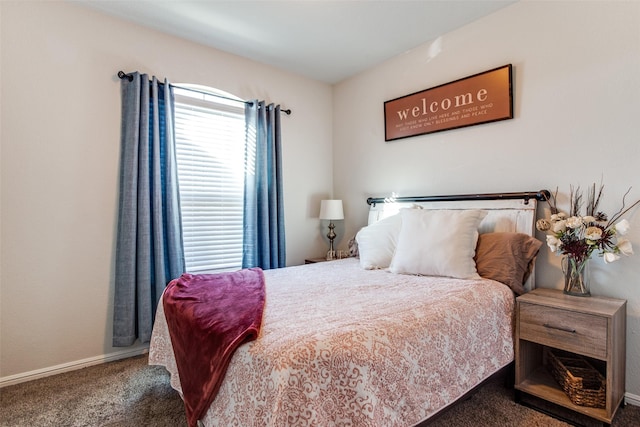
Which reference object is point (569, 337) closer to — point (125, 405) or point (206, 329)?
point (206, 329)

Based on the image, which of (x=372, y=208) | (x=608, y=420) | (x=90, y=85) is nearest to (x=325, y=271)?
(x=372, y=208)

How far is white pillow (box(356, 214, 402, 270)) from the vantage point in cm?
261

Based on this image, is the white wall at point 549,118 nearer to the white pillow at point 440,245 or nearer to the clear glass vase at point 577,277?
the clear glass vase at point 577,277

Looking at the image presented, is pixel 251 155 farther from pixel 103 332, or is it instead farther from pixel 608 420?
pixel 608 420

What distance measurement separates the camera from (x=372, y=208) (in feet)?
11.3

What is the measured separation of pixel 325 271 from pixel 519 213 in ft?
4.70

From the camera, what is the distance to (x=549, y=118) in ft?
7.52

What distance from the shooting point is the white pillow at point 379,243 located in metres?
2.61

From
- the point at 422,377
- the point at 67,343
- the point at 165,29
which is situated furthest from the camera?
the point at 165,29

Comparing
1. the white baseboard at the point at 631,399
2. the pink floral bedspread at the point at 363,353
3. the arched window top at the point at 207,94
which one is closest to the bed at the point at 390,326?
the pink floral bedspread at the point at 363,353

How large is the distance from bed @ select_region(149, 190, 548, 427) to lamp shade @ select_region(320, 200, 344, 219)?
790mm

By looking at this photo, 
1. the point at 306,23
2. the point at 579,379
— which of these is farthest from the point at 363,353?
the point at 306,23

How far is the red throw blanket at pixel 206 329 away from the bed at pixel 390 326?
0.04m

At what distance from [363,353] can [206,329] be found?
2.19 ft
